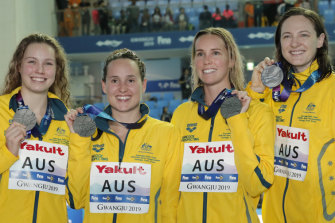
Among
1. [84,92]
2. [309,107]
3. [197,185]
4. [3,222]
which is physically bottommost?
[84,92]

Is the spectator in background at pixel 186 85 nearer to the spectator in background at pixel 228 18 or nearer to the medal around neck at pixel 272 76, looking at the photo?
the spectator in background at pixel 228 18

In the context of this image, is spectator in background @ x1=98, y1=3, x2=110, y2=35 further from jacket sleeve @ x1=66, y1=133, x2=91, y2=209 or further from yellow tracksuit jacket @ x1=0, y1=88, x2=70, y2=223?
jacket sleeve @ x1=66, y1=133, x2=91, y2=209

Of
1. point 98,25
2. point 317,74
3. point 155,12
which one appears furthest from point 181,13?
point 317,74

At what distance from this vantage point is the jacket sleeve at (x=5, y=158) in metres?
2.40

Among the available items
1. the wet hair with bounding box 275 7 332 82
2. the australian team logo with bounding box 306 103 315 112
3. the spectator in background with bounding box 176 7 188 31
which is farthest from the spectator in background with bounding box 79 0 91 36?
the australian team logo with bounding box 306 103 315 112

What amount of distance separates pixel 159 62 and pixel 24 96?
1536 cm

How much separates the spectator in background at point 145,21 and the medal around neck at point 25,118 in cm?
1179

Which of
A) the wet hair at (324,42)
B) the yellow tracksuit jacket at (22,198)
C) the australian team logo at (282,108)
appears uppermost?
the wet hair at (324,42)

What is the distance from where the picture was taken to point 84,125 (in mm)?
2387

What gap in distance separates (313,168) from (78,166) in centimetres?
144

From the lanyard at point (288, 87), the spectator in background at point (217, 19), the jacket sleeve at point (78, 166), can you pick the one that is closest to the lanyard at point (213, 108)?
the lanyard at point (288, 87)

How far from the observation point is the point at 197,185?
249 cm

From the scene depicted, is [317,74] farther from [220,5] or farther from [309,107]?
[220,5]

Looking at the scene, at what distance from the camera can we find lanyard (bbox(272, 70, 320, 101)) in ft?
8.77
